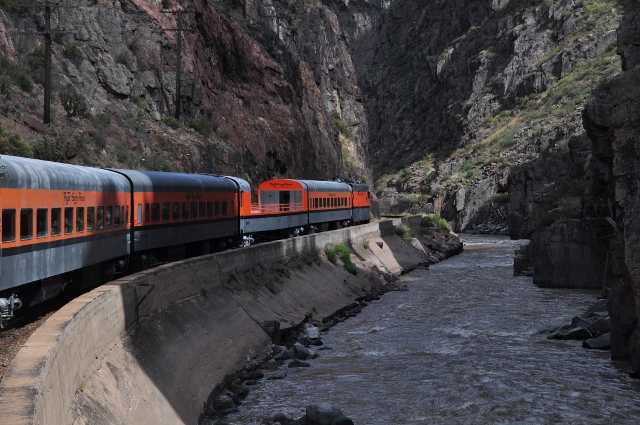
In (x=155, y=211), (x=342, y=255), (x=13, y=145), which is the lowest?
(x=342, y=255)

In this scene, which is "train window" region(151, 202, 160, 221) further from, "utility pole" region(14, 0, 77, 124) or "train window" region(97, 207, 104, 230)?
"utility pole" region(14, 0, 77, 124)

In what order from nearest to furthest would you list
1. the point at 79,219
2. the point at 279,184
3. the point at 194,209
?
the point at 79,219, the point at 194,209, the point at 279,184

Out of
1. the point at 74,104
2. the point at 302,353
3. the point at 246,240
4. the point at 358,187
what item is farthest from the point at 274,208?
the point at 358,187

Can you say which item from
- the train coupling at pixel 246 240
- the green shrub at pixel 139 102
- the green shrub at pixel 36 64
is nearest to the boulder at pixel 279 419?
the train coupling at pixel 246 240

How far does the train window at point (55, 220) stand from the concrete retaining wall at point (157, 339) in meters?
1.64

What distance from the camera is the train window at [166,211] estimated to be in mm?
26281

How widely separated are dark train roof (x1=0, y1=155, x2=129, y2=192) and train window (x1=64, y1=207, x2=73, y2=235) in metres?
0.51

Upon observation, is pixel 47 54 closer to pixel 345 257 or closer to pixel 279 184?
pixel 279 184

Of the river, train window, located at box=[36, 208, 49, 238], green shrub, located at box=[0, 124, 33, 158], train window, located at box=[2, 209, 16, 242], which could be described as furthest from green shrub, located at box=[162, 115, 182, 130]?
train window, located at box=[2, 209, 16, 242]

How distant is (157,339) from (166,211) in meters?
9.38

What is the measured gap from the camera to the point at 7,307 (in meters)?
14.5

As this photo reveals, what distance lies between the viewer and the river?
17.3 metres

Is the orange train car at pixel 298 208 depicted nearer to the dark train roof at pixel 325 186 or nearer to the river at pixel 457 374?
the dark train roof at pixel 325 186

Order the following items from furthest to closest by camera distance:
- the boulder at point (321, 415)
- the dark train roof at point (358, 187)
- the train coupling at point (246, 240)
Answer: the dark train roof at point (358, 187)
the train coupling at point (246, 240)
the boulder at point (321, 415)
